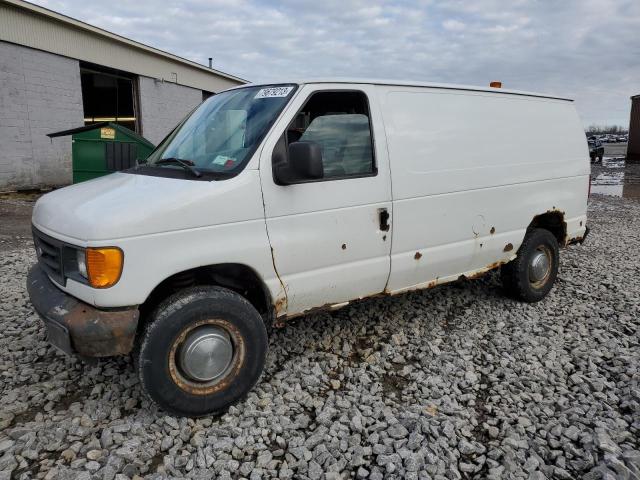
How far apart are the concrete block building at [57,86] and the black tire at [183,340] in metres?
11.3

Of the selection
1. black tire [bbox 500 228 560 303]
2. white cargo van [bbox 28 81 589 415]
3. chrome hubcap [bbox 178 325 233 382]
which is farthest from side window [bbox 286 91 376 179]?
black tire [bbox 500 228 560 303]

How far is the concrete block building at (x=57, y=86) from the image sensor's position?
11422 mm

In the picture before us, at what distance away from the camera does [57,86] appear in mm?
12562

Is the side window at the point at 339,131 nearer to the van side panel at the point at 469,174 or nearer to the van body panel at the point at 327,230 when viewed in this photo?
the van body panel at the point at 327,230

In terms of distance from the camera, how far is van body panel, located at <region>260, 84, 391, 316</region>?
313cm

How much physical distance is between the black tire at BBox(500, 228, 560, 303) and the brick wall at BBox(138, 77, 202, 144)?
14.2 m

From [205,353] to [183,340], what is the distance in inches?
6.4

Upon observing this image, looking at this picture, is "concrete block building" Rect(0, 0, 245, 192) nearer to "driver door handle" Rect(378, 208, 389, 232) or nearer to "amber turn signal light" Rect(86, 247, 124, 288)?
"amber turn signal light" Rect(86, 247, 124, 288)

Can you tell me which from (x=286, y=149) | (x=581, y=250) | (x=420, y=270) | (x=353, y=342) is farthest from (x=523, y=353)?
(x=581, y=250)

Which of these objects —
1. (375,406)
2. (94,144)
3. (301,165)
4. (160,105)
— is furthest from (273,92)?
(160,105)

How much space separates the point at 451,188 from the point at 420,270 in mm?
751

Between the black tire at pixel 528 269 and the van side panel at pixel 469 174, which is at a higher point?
the van side panel at pixel 469 174

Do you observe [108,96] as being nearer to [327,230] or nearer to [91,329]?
[327,230]

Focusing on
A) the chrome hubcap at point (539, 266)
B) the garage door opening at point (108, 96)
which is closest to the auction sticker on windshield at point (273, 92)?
the chrome hubcap at point (539, 266)
